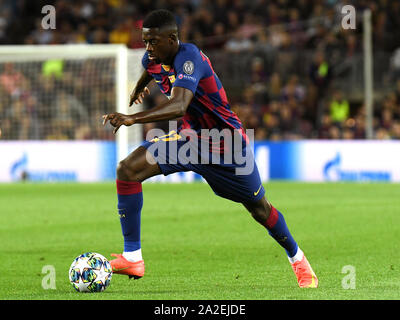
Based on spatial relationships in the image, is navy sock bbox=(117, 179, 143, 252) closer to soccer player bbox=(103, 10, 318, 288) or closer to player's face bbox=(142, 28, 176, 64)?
soccer player bbox=(103, 10, 318, 288)

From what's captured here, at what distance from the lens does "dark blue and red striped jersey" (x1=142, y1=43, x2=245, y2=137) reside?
6488mm

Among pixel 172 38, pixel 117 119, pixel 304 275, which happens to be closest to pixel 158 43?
pixel 172 38

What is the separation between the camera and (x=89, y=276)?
6332mm

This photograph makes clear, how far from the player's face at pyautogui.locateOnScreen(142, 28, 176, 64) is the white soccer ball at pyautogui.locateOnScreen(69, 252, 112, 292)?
1.63m

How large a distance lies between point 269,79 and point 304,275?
16.2 meters

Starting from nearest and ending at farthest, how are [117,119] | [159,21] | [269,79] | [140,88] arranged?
[117,119] < [159,21] < [140,88] < [269,79]

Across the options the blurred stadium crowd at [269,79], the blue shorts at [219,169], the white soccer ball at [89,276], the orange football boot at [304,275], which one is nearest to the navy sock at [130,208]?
the blue shorts at [219,169]

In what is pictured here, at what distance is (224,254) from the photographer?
28.8ft

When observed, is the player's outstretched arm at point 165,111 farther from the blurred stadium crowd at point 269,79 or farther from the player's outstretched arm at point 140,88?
the blurred stadium crowd at point 269,79

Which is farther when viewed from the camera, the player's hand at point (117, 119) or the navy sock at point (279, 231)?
the navy sock at point (279, 231)

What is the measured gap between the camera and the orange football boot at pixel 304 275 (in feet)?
21.7

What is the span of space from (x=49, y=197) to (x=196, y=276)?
9223mm

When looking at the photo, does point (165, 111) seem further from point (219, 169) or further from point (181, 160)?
point (219, 169)
